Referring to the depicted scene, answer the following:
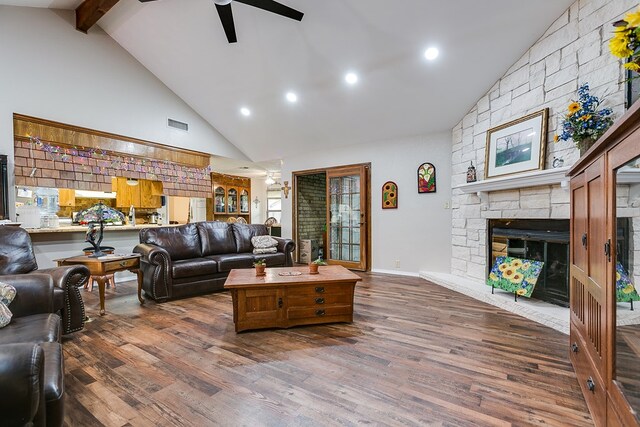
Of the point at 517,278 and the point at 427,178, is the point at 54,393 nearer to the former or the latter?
the point at 517,278

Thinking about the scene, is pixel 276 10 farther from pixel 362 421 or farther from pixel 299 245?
pixel 299 245

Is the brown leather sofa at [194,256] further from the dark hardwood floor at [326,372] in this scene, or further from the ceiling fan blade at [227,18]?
the ceiling fan blade at [227,18]

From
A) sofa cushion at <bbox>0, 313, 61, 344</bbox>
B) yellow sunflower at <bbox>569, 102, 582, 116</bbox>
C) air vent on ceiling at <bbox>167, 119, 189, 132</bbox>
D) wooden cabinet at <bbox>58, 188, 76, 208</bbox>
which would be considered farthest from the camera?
wooden cabinet at <bbox>58, 188, 76, 208</bbox>

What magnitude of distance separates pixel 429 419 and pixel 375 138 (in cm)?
447

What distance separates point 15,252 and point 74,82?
3087 millimetres

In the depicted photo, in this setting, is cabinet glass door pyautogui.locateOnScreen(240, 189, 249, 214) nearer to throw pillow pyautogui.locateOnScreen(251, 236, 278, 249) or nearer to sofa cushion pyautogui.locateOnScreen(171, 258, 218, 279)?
throw pillow pyautogui.locateOnScreen(251, 236, 278, 249)

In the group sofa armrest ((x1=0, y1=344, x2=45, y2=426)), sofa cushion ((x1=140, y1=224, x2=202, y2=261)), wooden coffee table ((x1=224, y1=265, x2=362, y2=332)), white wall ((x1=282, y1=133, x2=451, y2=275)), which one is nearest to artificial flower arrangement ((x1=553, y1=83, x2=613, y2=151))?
white wall ((x1=282, y1=133, x2=451, y2=275))

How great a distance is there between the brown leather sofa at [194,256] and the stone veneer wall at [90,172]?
1418 millimetres

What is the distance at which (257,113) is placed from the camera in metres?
5.29

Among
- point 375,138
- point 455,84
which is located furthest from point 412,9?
point 375,138

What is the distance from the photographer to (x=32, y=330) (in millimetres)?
1585

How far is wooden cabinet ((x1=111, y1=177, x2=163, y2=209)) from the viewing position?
20.0ft

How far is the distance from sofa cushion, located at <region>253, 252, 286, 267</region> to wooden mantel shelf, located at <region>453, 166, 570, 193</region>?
290 centimetres

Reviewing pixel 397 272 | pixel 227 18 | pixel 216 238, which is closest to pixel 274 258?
pixel 216 238
